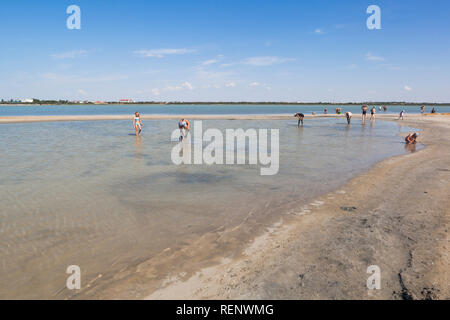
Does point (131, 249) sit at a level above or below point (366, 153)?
below

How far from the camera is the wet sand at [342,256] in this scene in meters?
4.02

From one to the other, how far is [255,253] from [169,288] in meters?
1.84

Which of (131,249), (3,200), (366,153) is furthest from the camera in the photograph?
(366,153)

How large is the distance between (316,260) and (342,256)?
53cm

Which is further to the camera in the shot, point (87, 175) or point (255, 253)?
point (87, 175)

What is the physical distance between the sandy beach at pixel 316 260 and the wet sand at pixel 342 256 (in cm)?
2

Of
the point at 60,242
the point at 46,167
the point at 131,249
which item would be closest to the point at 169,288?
the point at 131,249

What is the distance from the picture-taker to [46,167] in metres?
12.4

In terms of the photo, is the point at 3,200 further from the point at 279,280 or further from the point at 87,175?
the point at 279,280

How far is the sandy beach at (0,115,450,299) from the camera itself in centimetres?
404

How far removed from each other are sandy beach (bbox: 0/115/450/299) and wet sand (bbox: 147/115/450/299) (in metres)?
0.02

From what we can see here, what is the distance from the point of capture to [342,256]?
4.94 metres

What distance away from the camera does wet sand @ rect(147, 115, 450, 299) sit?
402 cm

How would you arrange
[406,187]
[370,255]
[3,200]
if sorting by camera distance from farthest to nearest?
[406,187] < [3,200] < [370,255]
